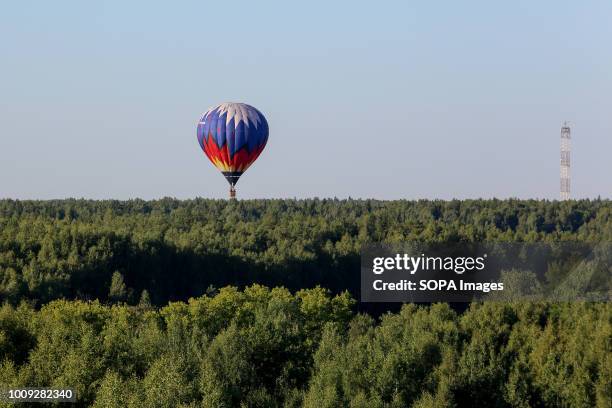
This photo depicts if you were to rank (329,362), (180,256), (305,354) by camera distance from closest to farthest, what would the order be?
(329,362) → (305,354) → (180,256)


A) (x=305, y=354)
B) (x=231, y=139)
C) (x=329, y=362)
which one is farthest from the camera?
(x=231, y=139)

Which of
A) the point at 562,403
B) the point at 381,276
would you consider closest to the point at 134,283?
the point at 381,276

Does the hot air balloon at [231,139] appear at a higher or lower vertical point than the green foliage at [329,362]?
higher

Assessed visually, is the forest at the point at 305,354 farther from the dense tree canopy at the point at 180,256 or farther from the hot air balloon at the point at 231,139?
the hot air balloon at the point at 231,139

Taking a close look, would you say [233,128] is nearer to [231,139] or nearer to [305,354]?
[231,139]

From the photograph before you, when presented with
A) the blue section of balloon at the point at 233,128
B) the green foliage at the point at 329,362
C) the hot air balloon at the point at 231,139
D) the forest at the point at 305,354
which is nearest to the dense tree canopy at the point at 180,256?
the forest at the point at 305,354

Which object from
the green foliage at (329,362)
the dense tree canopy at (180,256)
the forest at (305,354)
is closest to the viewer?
the green foliage at (329,362)

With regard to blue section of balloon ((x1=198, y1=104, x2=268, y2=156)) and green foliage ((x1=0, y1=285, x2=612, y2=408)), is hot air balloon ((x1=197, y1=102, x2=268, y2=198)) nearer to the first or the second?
blue section of balloon ((x1=198, y1=104, x2=268, y2=156))

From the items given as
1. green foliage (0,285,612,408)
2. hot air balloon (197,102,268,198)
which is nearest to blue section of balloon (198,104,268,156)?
hot air balloon (197,102,268,198)

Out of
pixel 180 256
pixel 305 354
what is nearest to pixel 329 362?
pixel 305 354
